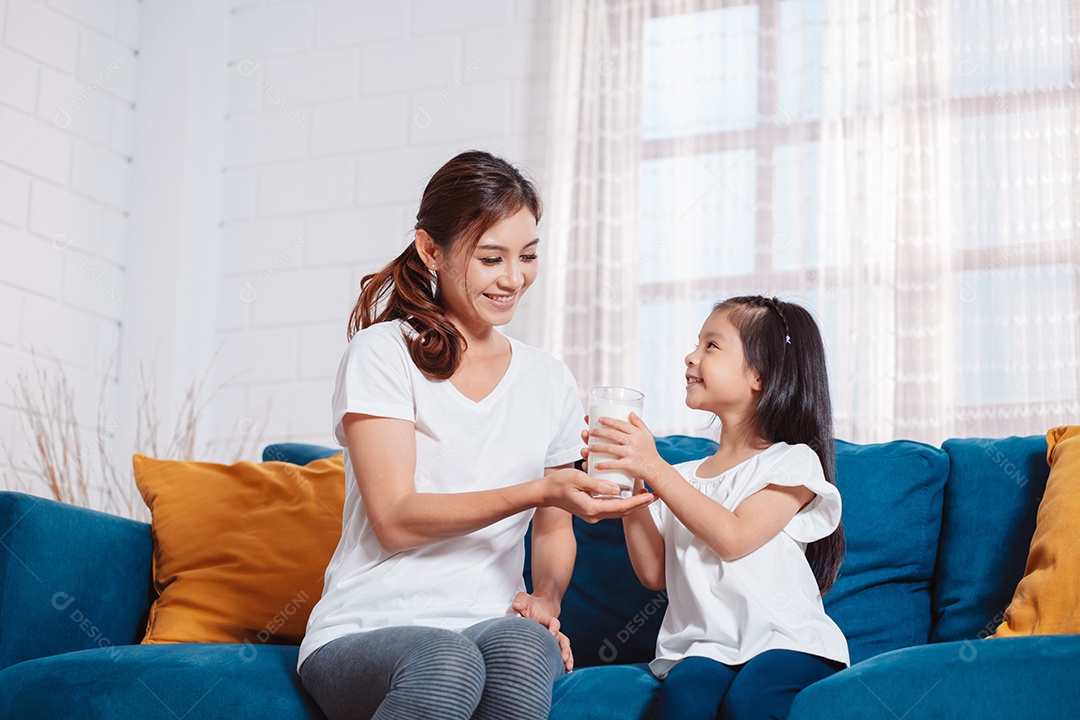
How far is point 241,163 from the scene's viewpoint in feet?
12.7

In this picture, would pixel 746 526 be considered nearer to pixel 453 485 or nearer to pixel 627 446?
pixel 627 446

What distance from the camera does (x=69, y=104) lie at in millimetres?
3572

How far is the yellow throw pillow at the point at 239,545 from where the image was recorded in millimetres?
2076

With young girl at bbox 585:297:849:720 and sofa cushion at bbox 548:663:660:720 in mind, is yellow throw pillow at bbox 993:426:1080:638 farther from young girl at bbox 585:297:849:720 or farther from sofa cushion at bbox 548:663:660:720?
sofa cushion at bbox 548:663:660:720

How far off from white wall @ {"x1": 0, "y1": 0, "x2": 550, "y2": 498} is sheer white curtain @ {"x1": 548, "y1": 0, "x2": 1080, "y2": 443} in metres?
0.38

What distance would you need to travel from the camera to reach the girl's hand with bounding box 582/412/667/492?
1597mm

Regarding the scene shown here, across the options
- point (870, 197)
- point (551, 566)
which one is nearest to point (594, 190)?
point (870, 197)

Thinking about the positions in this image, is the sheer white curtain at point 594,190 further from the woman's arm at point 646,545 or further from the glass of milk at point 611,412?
the glass of milk at point 611,412

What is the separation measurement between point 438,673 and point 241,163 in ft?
9.19

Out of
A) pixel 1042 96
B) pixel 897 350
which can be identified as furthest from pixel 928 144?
pixel 897 350

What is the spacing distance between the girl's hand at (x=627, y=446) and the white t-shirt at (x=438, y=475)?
0.19 m

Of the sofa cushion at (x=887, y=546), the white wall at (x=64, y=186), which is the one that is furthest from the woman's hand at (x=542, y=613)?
the white wall at (x=64, y=186)

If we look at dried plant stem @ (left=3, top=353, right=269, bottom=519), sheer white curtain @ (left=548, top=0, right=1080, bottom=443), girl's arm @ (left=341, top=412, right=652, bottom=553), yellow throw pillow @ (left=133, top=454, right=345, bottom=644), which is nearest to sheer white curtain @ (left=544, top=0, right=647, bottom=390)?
sheer white curtain @ (left=548, top=0, right=1080, bottom=443)

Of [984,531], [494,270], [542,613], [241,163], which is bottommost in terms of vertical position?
[542,613]
